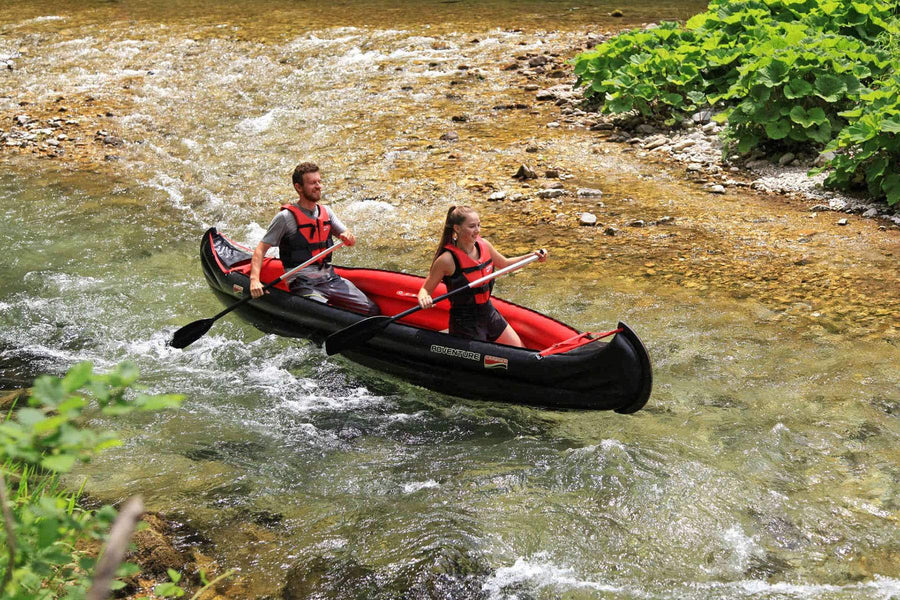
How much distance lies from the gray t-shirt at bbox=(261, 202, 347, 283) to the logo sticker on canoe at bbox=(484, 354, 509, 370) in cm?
173

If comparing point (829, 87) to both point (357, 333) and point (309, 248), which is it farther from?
point (357, 333)

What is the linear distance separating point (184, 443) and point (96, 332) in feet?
7.33

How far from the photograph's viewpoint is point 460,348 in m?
5.51

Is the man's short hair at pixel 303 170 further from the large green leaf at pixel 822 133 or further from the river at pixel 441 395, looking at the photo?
the large green leaf at pixel 822 133

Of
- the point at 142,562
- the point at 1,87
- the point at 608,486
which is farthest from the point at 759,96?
the point at 1,87

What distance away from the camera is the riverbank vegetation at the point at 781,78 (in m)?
8.11

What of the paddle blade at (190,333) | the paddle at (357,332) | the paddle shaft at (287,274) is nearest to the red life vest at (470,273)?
the paddle at (357,332)

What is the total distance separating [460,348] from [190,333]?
223 cm

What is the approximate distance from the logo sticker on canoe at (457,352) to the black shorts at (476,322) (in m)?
0.17

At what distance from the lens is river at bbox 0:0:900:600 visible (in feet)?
13.6

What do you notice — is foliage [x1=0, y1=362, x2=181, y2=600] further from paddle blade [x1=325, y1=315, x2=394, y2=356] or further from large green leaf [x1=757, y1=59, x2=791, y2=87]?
large green leaf [x1=757, y1=59, x2=791, y2=87]

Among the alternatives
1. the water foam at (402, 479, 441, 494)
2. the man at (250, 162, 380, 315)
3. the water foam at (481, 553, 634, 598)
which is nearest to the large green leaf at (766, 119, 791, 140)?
the man at (250, 162, 380, 315)

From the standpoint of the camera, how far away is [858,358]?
5.92 metres

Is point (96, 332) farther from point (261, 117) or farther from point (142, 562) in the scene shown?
point (261, 117)
